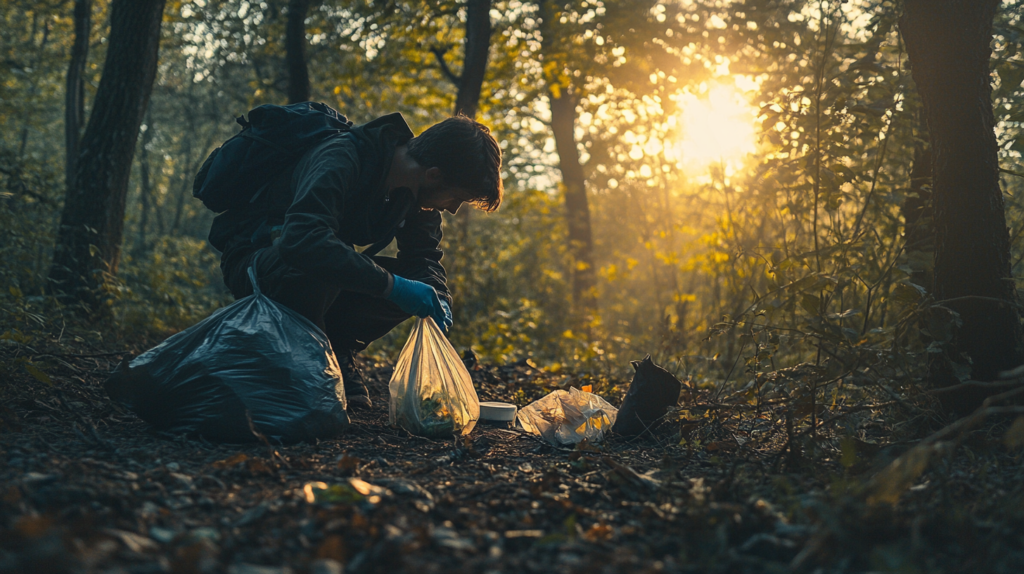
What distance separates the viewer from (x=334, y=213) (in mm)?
2443

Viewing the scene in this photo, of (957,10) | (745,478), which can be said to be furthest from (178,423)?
(957,10)

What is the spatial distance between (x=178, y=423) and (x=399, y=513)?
117 centimetres

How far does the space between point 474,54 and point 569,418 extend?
460 centimetres

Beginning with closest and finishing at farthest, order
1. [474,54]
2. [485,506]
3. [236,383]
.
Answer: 1. [485,506]
2. [236,383]
3. [474,54]

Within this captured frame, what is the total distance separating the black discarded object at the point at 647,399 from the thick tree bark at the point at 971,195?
1.00 meters

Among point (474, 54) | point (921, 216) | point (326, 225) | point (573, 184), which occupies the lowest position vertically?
point (326, 225)

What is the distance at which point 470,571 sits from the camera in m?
1.24

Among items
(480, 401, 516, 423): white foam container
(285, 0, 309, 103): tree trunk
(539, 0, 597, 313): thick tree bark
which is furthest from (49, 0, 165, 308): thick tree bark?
(539, 0, 597, 313): thick tree bark

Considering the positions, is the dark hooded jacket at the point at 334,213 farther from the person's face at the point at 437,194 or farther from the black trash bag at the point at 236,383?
the black trash bag at the point at 236,383

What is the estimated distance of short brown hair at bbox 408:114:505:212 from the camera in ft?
8.73

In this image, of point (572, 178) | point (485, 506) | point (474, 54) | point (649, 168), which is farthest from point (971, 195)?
point (572, 178)

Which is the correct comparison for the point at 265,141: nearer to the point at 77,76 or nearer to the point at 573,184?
the point at 77,76

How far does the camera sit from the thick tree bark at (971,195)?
7.35ft

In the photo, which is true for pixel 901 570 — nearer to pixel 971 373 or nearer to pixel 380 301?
pixel 971 373
